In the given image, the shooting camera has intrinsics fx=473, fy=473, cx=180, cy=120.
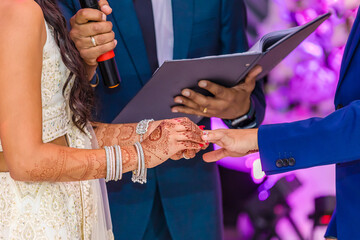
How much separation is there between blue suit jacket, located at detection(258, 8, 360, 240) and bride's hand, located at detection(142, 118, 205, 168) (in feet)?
0.69

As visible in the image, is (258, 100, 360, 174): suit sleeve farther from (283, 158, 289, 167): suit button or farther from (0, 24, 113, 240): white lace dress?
(0, 24, 113, 240): white lace dress

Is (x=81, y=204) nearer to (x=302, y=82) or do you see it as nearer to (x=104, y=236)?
(x=104, y=236)

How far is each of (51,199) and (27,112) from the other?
0.28 meters

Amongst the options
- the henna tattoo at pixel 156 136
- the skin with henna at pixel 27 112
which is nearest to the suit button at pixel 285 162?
the henna tattoo at pixel 156 136

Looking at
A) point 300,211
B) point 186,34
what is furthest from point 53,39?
point 300,211

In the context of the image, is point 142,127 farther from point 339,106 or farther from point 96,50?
point 339,106

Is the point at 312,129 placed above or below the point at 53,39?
below

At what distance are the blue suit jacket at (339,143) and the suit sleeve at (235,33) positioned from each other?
0.68 meters

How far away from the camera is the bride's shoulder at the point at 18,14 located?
109 cm

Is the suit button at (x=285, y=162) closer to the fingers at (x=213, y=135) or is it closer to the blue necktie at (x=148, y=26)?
the fingers at (x=213, y=135)

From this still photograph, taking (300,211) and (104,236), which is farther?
(300,211)

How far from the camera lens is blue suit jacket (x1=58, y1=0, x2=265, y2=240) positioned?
5.88 feet

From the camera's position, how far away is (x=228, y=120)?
1940mm

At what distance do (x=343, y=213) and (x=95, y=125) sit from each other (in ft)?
2.75
